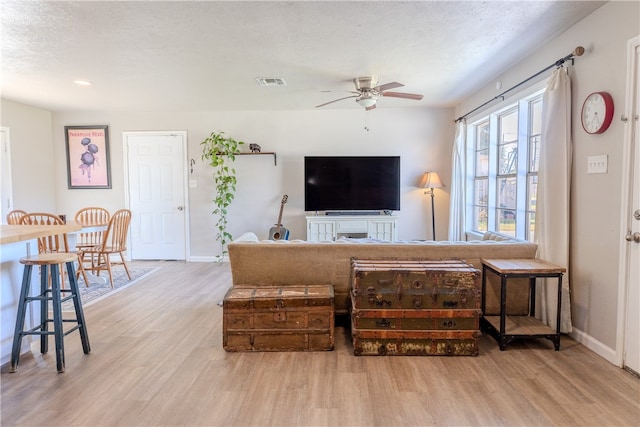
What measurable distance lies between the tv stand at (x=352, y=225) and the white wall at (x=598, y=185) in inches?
102

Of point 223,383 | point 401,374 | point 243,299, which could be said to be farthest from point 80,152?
point 401,374

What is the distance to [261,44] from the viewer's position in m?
2.83

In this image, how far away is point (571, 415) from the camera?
5.56ft

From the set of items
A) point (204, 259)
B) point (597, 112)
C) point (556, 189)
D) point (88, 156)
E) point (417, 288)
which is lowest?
point (204, 259)

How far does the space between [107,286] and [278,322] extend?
286 centimetres

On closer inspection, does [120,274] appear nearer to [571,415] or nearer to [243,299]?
[243,299]

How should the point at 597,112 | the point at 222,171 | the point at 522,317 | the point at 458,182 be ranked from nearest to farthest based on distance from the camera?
the point at 597,112 < the point at 522,317 < the point at 458,182 < the point at 222,171

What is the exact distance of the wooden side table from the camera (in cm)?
231

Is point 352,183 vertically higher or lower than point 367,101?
lower

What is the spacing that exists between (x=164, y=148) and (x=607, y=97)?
17.8 ft

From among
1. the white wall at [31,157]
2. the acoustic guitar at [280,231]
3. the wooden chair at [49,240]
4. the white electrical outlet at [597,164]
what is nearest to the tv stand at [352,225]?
the acoustic guitar at [280,231]

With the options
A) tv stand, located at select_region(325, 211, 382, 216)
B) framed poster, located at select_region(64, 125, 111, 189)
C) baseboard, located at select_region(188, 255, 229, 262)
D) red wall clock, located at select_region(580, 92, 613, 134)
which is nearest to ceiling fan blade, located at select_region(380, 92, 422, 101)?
red wall clock, located at select_region(580, 92, 613, 134)

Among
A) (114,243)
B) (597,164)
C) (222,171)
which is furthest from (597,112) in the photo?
(114,243)

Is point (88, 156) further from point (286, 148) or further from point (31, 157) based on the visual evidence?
point (286, 148)
